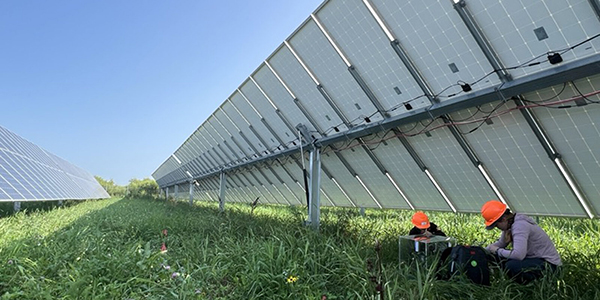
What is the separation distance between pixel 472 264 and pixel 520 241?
2.30 feet

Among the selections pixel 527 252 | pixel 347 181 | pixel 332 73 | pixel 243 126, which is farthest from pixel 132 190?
pixel 527 252

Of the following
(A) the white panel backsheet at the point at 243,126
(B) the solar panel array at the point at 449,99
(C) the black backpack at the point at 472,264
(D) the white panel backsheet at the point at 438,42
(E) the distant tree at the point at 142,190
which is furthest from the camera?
(E) the distant tree at the point at 142,190

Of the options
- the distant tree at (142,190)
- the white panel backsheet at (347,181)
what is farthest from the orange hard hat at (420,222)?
the distant tree at (142,190)

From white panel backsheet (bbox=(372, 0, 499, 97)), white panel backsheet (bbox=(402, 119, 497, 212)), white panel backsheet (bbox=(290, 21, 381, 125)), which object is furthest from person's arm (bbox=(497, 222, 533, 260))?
white panel backsheet (bbox=(290, 21, 381, 125))

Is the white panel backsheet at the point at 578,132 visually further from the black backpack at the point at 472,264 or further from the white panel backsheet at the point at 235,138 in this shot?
the white panel backsheet at the point at 235,138

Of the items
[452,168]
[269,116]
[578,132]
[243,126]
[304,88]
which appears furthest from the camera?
[243,126]

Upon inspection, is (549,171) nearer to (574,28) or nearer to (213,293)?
(574,28)

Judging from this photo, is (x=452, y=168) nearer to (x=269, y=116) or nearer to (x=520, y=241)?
(x=520, y=241)

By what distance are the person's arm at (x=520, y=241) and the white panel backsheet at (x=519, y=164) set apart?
1735 mm

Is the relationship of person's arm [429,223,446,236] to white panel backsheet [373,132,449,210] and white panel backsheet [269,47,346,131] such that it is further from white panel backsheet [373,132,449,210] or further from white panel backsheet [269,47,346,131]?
white panel backsheet [269,47,346,131]

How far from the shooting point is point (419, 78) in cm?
616

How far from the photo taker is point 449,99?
586cm

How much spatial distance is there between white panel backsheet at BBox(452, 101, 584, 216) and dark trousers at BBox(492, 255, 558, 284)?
1939 mm

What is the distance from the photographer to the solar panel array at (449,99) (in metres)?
4.77
